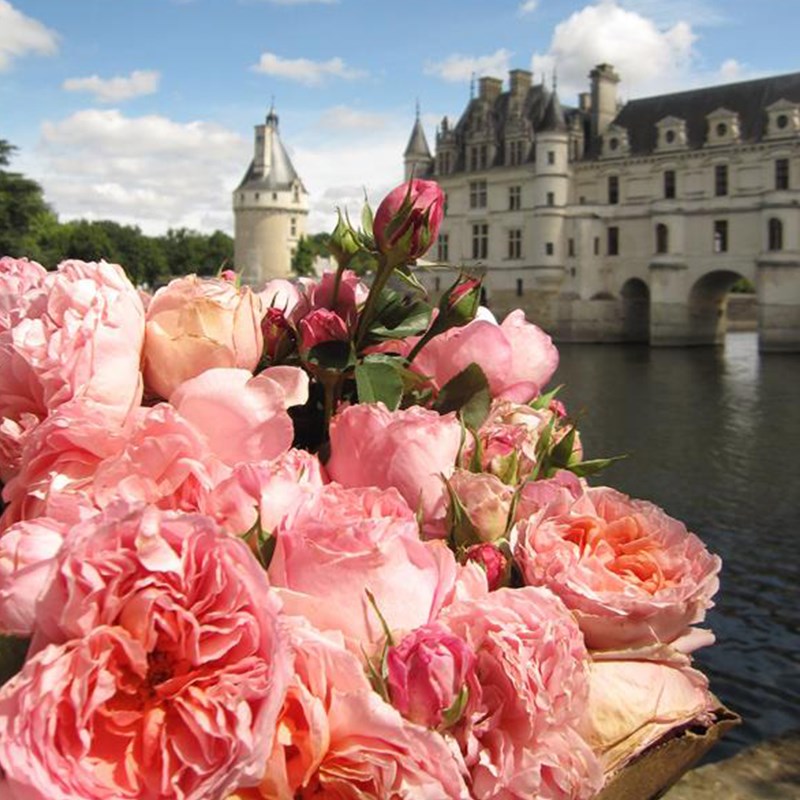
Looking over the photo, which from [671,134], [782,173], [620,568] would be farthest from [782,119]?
[620,568]

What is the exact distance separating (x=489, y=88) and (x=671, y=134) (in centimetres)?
1080

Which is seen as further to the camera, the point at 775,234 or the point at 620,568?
the point at 775,234

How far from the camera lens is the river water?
303 inches

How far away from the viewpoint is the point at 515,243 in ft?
156

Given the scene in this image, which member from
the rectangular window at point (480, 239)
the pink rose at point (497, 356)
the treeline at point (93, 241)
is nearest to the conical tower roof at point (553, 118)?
the rectangular window at point (480, 239)

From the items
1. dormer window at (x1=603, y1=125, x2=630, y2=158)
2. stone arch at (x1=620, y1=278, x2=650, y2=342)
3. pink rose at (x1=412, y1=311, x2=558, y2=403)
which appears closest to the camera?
pink rose at (x1=412, y1=311, x2=558, y2=403)

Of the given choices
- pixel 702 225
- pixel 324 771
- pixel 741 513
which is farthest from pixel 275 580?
pixel 702 225

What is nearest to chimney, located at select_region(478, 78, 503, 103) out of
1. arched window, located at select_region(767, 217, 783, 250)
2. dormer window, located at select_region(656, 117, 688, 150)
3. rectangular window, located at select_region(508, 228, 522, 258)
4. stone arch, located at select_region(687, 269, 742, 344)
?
rectangular window, located at select_region(508, 228, 522, 258)

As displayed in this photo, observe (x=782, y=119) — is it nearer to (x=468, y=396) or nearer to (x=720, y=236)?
(x=720, y=236)

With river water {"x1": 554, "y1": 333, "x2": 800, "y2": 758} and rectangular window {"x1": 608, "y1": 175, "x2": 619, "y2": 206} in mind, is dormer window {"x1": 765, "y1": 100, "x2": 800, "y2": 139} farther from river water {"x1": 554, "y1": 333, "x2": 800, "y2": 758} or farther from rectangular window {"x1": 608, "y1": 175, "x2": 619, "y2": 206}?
river water {"x1": 554, "y1": 333, "x2": 800, "y2": 758}

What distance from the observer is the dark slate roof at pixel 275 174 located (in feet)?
219

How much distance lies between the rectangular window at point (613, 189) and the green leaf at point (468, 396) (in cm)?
4538

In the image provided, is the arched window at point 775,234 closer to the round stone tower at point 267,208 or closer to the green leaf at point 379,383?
the round stone tower at point 267,208

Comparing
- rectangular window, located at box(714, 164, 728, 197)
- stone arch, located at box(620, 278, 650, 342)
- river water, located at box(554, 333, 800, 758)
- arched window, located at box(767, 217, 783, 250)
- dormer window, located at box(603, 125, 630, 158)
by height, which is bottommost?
river water, located at box(554, 333, 800, 758)
